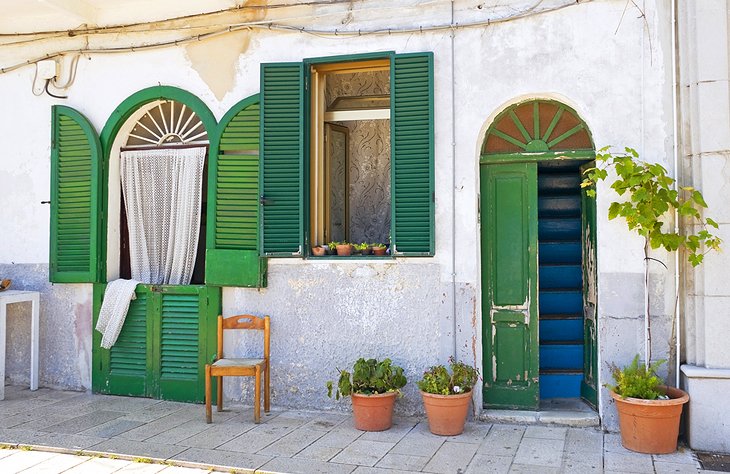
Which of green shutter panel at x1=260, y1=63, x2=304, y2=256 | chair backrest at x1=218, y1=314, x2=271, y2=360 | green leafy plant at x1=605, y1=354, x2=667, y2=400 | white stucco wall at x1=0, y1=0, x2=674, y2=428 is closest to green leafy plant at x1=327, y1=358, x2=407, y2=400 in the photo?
white stucco wall at x1=0, y1=0, x2=674, y2=428

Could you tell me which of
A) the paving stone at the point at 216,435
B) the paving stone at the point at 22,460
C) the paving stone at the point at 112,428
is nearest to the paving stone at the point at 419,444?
the paving stone at the point at 216,435

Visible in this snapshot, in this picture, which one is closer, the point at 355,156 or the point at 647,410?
the point at 647,410

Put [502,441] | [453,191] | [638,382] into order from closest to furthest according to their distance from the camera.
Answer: [638,382], [502,441], [453,191]

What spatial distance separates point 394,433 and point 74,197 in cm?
414

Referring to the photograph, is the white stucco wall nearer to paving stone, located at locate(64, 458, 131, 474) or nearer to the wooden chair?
the wooden chair

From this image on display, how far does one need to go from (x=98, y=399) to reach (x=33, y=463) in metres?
1.86

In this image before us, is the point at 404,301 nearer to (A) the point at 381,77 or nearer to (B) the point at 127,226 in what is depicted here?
(A) the point at 381,77

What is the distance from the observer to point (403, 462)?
4.95 m

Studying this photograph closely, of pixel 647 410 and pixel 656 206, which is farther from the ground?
pixel 656 206

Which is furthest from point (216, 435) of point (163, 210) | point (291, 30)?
point (291, 30)

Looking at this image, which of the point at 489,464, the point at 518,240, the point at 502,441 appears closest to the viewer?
the point at 489,464

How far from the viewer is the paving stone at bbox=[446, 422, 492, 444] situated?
17.9 feet

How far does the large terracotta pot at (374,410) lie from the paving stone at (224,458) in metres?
0.96

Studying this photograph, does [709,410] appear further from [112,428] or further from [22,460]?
[22,460]
